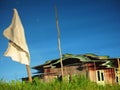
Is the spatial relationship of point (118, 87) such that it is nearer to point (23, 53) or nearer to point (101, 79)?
point (101, 79)

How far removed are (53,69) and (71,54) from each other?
2584 mm

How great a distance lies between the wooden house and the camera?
1119 inches

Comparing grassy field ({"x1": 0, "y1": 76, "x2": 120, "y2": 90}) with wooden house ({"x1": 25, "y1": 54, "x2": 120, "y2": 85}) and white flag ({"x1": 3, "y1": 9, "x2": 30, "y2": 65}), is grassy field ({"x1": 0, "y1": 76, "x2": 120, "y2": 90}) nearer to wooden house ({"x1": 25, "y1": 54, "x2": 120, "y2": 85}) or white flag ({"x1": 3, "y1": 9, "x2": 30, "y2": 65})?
white flag ({"x1": 3, "y1": 9, "x2": 30, "y2": 65})

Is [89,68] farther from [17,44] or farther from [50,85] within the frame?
[17,44]

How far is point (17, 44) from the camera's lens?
13.9 meters

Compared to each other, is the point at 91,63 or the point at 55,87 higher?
the point at 91,63

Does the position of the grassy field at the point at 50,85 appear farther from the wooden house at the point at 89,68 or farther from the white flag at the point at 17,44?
the wooden house at the point at 89,68

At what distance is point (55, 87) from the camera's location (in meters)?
15.8

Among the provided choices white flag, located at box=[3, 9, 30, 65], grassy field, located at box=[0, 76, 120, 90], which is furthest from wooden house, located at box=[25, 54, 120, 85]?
white flag, located at box=[3, 9, 30, 65]

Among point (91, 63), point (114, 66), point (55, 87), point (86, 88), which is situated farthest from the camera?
point (114, 66)

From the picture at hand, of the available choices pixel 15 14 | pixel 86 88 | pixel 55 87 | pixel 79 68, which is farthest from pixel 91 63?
pixel 15 14

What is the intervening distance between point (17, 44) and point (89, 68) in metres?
15.5

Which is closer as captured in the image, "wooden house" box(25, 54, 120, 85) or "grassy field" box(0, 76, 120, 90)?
"grassy field" box(0, 76, 120, 90)

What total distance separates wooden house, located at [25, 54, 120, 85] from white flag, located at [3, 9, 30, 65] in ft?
45.0
